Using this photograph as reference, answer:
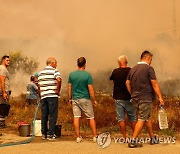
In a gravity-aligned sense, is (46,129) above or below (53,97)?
below

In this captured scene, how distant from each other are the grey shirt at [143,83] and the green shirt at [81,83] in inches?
42.4

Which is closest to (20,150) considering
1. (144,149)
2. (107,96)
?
(144,149)

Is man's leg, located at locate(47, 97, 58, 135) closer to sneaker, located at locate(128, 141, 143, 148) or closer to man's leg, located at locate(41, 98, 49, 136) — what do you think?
man's leg, located at locate(41, 98, 49, 136)

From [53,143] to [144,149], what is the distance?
1884 millimetres

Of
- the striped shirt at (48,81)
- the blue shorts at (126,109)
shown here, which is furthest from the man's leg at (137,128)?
the striped shirt at (48,81)

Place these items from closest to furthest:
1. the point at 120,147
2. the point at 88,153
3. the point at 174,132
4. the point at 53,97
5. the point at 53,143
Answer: the point at 88,153
the point at 120,147
the point at 53,143
the point at 53,97
the point at 174,132

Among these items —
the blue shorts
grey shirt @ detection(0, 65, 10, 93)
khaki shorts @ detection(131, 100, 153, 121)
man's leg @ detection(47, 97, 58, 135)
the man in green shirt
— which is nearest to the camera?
khaki shorts @ detection(131, 100, 153, 121)

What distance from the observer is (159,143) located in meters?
7.46

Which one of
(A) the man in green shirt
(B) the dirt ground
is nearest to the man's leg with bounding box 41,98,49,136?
(B) the dirt ground

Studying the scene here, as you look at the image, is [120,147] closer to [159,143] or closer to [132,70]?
[159,143]

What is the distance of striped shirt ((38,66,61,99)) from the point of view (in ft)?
26.9

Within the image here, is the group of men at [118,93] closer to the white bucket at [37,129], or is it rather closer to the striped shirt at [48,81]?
the striped shirt at [48,81]

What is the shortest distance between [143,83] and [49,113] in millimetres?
2276

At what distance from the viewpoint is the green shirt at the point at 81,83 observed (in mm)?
7832
